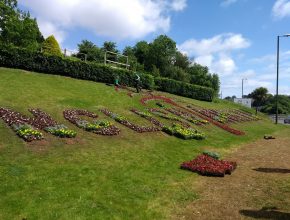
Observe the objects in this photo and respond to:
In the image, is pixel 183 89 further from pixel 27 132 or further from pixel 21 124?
pixel 27 132

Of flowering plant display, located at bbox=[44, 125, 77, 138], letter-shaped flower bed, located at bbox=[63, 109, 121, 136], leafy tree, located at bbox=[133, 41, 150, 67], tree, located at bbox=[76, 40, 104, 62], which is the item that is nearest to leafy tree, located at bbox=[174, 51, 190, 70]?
leafy tree, located at bbox=[133, 41, 150, 67]

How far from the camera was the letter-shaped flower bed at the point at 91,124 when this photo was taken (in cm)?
2058

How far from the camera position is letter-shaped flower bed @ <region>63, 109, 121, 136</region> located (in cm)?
2058

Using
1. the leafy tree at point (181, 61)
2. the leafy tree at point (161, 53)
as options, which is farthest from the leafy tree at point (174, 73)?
the leafy tree at point (181, 61)

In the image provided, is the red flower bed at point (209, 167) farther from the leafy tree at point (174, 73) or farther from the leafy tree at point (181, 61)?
the leafy tree at point (181, 61)

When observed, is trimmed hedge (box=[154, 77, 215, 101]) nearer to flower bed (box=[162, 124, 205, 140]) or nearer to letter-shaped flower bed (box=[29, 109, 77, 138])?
flower bed (box=[162, 124, 205, 140])

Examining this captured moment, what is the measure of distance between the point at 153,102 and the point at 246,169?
20.7m

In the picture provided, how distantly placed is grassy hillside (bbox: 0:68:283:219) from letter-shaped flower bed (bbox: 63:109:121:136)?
454mm

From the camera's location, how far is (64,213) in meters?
10.4

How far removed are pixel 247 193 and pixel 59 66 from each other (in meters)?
27.7

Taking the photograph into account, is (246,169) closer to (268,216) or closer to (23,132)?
(268,216)

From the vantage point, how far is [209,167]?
1652cm

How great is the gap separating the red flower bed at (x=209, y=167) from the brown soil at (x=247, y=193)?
36 cm

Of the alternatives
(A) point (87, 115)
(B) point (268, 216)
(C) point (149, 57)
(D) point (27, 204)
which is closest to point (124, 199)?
(D) point (27, 204)
